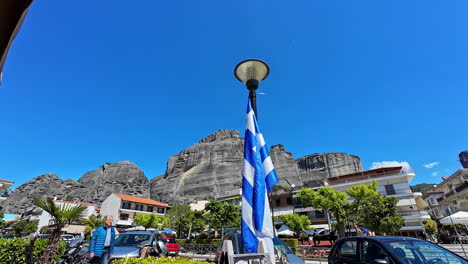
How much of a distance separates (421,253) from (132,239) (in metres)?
8.97

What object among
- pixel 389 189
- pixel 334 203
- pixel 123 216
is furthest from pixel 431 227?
pixel 123 216

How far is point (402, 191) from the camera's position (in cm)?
3038

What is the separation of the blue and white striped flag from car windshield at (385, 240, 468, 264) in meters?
2.70

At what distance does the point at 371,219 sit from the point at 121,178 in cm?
8074

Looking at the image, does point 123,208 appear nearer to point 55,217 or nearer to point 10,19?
point 55,217

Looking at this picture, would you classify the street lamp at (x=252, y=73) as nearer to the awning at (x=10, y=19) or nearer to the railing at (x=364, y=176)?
the awning at (x=10, y=19)

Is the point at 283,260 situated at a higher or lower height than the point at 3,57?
lower

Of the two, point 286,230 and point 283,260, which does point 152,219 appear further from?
point 283,260

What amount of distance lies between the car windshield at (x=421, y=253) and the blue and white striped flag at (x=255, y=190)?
2703 millimetres

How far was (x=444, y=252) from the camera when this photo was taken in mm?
4465

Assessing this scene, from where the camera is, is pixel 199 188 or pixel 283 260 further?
pixel 199 188

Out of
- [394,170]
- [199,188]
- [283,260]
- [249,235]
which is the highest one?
[199,188]

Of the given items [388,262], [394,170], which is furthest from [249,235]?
[394,170]

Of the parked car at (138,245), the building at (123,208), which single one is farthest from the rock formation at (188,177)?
the parked car at (138,245)
